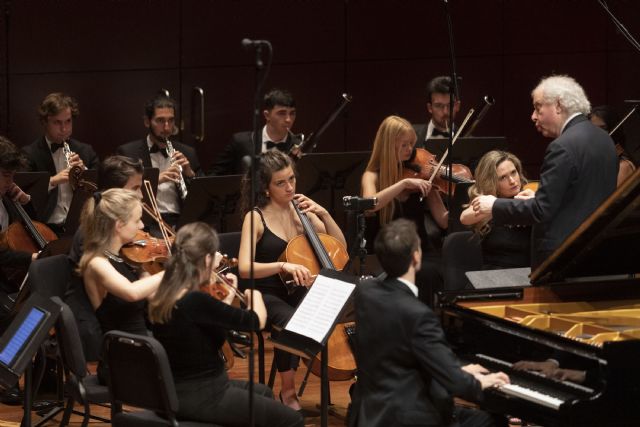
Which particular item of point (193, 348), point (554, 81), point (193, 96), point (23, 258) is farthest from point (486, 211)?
point (193, 96)

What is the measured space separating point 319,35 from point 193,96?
1.01 meters

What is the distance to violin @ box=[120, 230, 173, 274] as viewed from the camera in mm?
4617

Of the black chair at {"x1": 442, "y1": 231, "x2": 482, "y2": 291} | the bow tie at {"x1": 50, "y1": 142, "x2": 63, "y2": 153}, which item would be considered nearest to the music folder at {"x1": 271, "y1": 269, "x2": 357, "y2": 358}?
the black chair at {"x1": 442, "y1": 231, "x2": 482, "y2": 291}

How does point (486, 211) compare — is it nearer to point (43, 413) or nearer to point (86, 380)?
point (86, 380)

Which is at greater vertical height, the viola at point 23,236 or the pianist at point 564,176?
the pianist at point 564,176

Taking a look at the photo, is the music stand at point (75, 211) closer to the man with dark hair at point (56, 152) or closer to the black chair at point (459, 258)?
the man with dark hair at point (56, 152)

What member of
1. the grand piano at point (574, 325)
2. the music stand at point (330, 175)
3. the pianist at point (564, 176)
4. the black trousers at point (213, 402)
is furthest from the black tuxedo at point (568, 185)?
the music stand at point (330, 175)

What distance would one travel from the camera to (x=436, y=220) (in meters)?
5.77

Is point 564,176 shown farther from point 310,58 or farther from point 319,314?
point 310,58

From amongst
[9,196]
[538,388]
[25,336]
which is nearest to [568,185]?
[538,388]

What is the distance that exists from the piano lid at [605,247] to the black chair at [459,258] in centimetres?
107

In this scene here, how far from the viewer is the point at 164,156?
6.22 m

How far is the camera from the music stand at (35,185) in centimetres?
557

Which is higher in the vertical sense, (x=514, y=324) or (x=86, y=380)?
(x=514, y=324)
